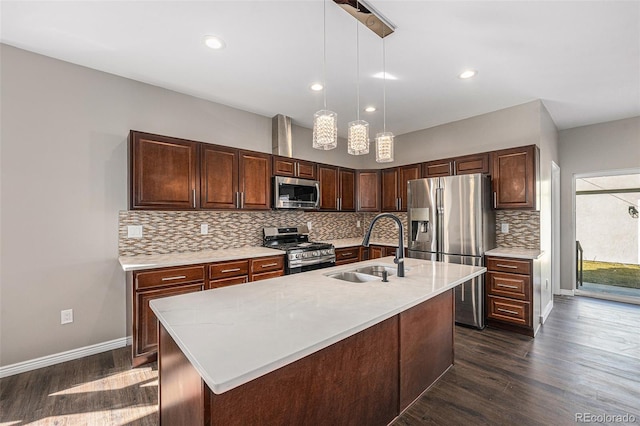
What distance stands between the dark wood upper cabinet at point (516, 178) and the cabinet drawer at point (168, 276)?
3572 millimetres

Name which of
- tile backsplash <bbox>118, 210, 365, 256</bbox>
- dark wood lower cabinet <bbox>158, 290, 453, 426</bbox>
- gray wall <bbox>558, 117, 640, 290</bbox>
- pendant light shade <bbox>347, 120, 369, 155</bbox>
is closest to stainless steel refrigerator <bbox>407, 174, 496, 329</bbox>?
dark wood lower cabinet <bbox>158, 290, 453, 426</bbox>

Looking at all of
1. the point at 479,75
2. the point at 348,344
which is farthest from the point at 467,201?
the point at 348,344

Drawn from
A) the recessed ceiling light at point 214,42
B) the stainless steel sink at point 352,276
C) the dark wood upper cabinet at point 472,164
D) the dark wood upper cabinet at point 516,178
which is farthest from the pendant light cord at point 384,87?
the stainless steel sink at point 352,276

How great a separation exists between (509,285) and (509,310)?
285mm

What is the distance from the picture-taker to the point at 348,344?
56.2 inches

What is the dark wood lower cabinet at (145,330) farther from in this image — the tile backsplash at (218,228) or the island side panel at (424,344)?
the island side panel at (424,344)

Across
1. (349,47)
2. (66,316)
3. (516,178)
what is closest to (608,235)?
(516,178)

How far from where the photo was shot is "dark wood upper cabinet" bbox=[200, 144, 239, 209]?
3.24 m

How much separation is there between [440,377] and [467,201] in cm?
203

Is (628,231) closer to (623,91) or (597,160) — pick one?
(597,160)

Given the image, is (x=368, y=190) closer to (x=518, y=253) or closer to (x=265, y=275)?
(x=518, y=253)

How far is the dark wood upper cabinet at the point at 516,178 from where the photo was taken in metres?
3.36

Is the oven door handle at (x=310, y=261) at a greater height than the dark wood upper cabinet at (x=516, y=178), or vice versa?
the dark wood upper cabinet at (x=516, y=178)

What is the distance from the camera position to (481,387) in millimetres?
2232
